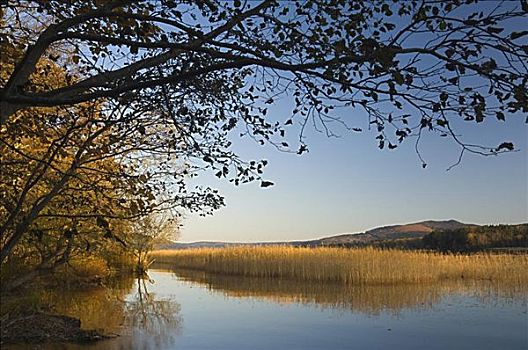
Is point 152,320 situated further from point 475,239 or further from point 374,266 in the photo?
point 475,239

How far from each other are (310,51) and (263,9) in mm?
569

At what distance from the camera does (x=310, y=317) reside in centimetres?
1291

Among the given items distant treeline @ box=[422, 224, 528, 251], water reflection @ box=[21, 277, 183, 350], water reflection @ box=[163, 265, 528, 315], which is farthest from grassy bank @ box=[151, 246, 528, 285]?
distant treeline @ box=[422, 224, 528, 251]

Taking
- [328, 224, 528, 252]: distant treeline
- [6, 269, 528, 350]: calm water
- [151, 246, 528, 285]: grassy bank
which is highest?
[328, 224, 528, 252]: distant treeline

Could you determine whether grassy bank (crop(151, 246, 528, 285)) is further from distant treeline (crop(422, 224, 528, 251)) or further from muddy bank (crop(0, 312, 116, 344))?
distant treeline (crop(422, 224, 528, 251))

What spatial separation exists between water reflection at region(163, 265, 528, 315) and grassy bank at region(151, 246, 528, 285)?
0.61 meters

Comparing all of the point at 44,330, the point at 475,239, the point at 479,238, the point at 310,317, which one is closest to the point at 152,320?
the point at 44,330

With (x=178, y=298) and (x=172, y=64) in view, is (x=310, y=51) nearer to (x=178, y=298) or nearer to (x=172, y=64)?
(x=172, y=64)

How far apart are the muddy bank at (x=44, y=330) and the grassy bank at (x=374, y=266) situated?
1192 cm

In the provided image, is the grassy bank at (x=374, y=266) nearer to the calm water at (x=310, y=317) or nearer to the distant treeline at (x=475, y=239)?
the calm water at (x=310, y=317)

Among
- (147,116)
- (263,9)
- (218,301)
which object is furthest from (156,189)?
(218,301)

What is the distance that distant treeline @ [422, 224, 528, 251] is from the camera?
37.4 meters

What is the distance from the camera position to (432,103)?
145 inches

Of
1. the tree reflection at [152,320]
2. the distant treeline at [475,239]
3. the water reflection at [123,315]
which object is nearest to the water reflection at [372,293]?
the tree reflection at [152,320]
